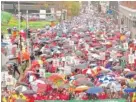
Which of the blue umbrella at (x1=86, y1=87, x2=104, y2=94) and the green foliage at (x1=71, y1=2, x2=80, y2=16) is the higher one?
the blue umbrella at (x1=86, y1=87, x2=104, y2=94)

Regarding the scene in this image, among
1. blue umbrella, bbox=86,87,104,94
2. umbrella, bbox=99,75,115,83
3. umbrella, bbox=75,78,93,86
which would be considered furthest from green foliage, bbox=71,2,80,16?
blue umbrella, bbox=86,87,104,94

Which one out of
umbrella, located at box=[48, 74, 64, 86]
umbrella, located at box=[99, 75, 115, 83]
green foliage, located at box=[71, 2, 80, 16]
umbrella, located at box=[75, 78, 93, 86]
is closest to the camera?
umbrella, located at box=[75, 78, 93, 86]

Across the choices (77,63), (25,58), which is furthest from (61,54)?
(77,63)

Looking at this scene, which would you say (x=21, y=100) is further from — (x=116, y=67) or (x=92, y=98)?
(x=116, y=67)

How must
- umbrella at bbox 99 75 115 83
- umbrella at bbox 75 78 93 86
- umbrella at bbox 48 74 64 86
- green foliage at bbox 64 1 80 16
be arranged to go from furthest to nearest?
green foliage at bbox 64 1 80 16 < umbrella at bbox 48 74 64 86 < umbrella at bbox 99 75 115 83 < umbrella at bbox 75 78 93 86

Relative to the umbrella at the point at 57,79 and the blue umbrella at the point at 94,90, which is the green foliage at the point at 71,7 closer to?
the umbrella at the point at 57,79

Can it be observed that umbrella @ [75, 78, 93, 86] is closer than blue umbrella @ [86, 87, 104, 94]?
No

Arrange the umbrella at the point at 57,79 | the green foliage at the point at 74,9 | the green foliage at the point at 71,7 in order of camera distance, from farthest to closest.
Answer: the green foliage at the point at 74,9
the green foliage at the point at 71,7
the umbrella at the point at 57,79

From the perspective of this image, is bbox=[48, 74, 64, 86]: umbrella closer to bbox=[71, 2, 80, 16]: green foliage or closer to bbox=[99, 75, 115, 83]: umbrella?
bbox=[99, 75, 115, 83]: umbrella

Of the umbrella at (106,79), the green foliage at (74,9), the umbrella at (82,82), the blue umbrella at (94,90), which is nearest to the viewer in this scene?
the blue umbrella at (94,90)

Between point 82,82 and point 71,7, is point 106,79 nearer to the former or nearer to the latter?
point 82,82

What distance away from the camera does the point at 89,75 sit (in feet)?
68.1

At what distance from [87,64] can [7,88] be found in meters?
6.09

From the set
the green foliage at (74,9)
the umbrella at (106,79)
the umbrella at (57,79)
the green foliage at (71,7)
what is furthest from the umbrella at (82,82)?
the green foliage at (74,9)
